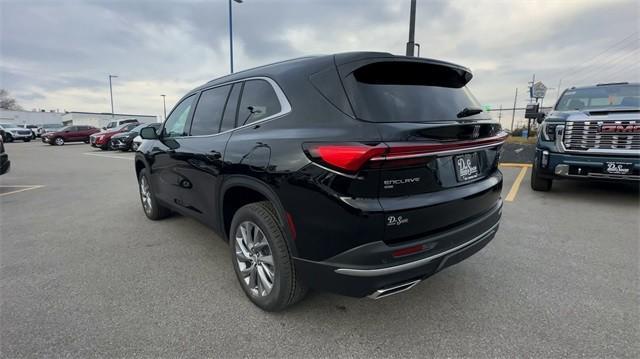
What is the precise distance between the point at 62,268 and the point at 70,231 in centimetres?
137

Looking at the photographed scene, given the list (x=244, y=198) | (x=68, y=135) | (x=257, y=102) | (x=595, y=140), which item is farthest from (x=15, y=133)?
(x=595, y=140)

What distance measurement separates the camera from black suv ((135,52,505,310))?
6.06 feet

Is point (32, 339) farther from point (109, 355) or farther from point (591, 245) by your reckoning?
point (591, 245)

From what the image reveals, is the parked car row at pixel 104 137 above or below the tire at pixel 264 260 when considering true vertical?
above

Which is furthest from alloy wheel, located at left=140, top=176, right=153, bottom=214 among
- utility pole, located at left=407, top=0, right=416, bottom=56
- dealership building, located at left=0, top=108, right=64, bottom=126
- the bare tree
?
the bare tree

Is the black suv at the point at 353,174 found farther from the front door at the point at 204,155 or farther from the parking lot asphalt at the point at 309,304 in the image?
the parking lot asphalt at the point at 309,304

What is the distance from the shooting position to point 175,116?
13.0ft

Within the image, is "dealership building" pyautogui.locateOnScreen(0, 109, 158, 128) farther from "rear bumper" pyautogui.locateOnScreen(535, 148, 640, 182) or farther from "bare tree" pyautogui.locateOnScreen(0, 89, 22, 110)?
"rear bumper" pyautogui.locateOnScreen(535, 148, 640, 182)

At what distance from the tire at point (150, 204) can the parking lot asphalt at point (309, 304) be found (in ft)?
1.10

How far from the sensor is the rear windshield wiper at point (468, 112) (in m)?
2.36

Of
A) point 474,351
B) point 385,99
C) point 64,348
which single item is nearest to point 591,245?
point 474,351

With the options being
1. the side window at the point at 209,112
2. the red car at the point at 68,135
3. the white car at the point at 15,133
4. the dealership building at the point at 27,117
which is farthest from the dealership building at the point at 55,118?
the side window at the point at 209,112

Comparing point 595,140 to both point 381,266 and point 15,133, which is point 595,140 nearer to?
point 381,266

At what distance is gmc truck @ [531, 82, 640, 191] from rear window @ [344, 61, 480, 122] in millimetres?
3800
